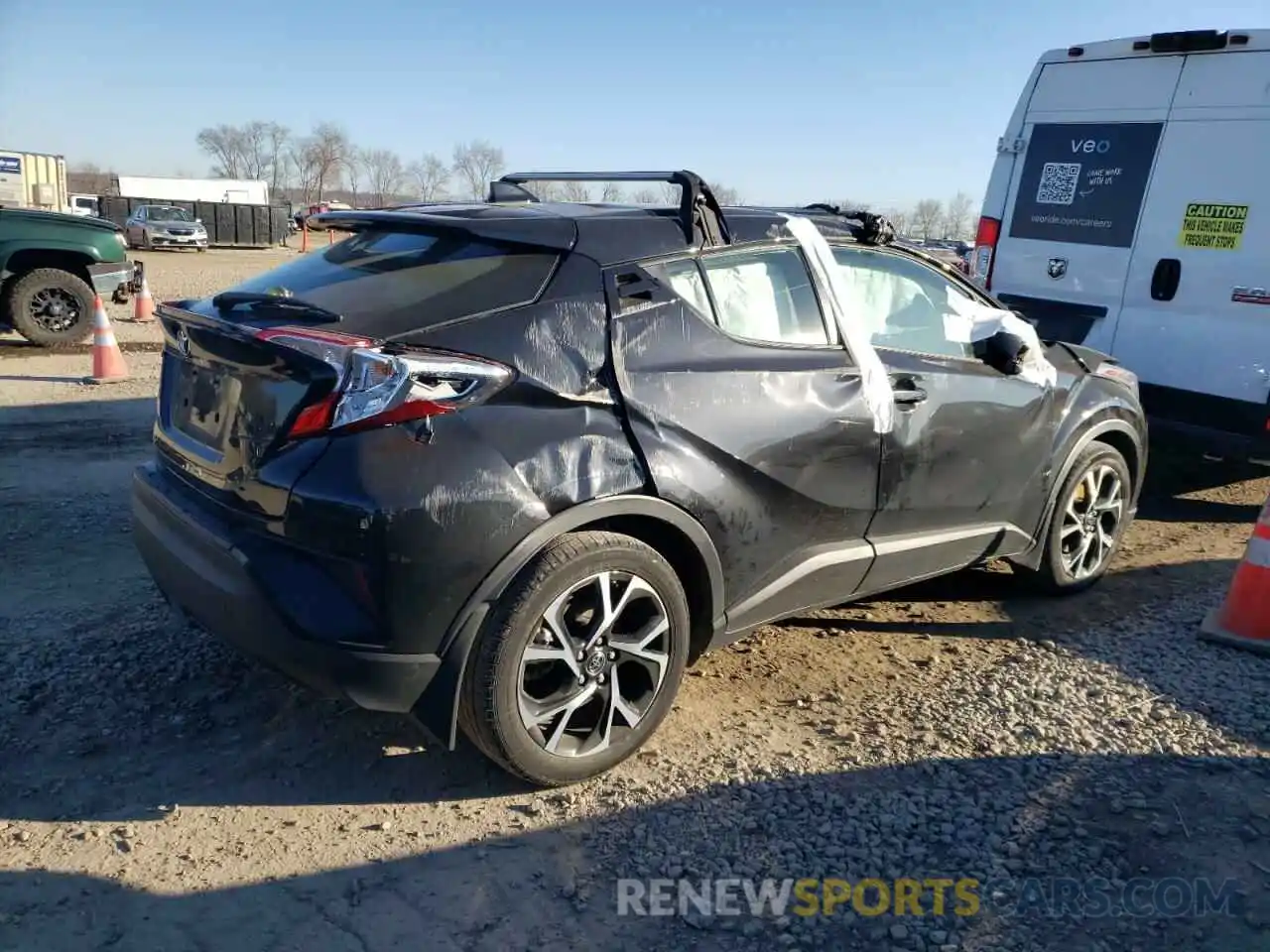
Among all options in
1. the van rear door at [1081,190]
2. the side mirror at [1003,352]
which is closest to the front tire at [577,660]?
the side mirror at [1003,352]

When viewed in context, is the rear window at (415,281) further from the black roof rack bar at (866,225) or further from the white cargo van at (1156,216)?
the white cargo van at (1156,216)

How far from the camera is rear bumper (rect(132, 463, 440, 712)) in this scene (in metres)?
2.71

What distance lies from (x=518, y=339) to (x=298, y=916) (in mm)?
1645

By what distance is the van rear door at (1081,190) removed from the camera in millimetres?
6383

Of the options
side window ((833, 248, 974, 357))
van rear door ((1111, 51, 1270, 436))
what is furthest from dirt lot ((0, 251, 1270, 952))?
van rear door ((1111, 51, 1270, 436))

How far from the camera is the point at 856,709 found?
3.71 m

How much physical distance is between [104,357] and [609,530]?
7.92m

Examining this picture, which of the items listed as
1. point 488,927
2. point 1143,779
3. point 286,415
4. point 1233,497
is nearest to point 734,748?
point 488,927

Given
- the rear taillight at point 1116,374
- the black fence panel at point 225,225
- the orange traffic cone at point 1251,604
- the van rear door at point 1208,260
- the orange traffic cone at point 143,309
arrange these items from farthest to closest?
the black fence panel at point 225,225 < the orange traffic cone at point 143,309 < the van rear door at point 1208,260 < the rear taillight at point 1116,374 < the orange traffic cone at point 1251,604

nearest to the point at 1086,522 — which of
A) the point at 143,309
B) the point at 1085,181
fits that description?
the point at 1085,181

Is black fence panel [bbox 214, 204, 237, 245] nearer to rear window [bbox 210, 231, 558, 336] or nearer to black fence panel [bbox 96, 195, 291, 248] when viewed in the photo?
black fence panel [bbox 96, 195, 291, 248]

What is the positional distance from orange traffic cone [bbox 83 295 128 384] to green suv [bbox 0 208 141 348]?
179 centimetres

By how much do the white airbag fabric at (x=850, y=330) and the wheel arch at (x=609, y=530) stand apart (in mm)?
909

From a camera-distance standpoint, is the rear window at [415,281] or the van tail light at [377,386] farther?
the rear window at [415,281]
